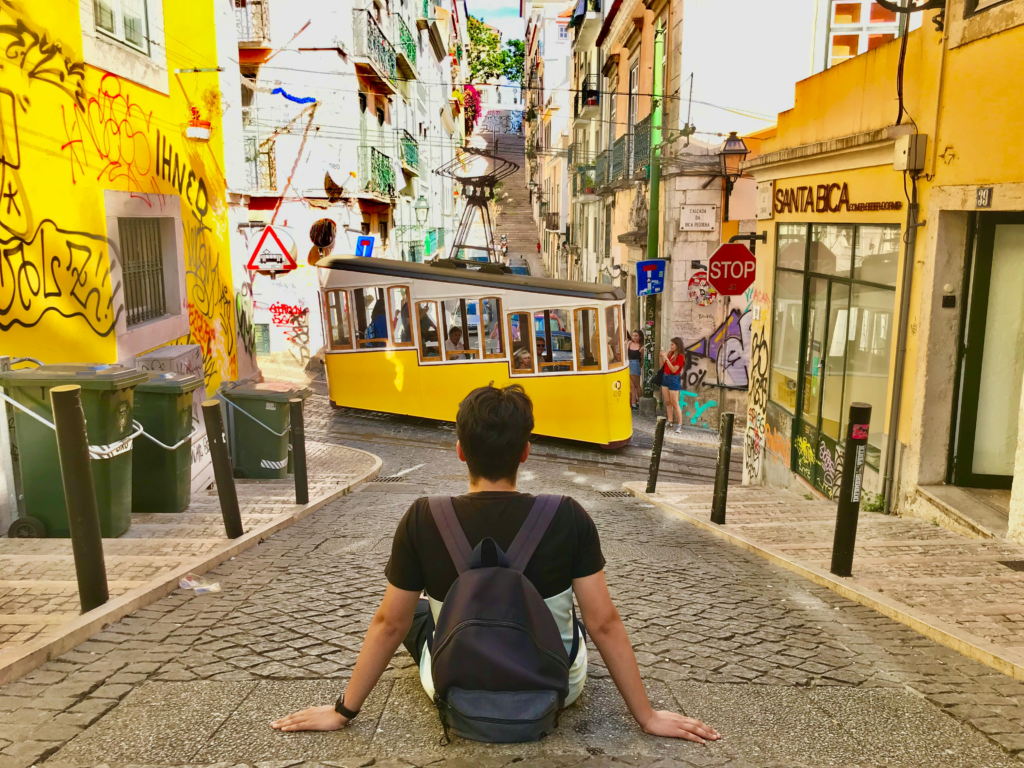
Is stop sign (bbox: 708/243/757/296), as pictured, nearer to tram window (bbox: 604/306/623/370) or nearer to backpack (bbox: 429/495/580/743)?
tram window (bbox: 604/306/623/370)

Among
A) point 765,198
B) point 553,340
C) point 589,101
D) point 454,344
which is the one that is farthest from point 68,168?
point 589,101

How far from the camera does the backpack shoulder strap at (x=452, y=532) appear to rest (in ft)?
8.27

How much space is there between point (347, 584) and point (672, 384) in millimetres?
11865

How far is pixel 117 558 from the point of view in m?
4.93

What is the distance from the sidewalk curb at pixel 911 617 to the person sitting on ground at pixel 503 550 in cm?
167

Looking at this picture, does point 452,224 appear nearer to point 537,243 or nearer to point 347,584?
point 537,243

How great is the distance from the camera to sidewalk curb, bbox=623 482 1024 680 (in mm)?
3704

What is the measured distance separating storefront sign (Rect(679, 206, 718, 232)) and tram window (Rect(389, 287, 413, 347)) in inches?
226

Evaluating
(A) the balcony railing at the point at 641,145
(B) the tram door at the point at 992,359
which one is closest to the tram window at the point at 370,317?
(A) the balcony railing at the point at 641,145

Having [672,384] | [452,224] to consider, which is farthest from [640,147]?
[452,224]

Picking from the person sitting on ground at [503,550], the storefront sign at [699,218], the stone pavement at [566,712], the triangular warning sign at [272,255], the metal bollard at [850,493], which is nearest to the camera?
the person sitting on ground at [503,550]

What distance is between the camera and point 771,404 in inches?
429

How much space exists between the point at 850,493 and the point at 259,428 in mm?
6266

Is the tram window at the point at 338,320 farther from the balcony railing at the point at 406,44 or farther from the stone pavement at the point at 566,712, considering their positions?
the balcony railing at the point at 406,44
